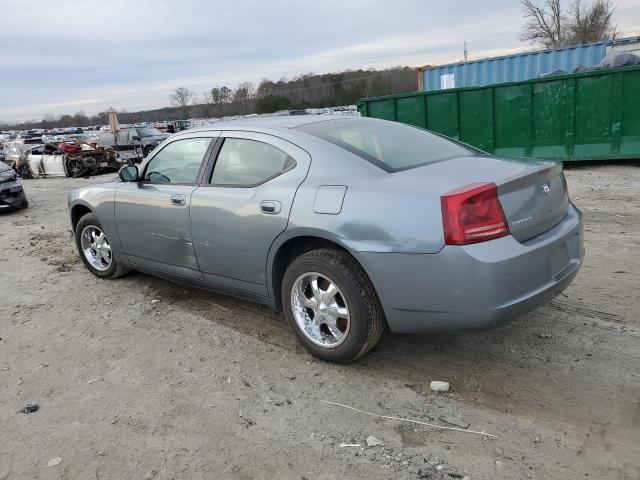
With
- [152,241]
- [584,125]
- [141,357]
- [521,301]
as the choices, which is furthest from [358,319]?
[584,125]

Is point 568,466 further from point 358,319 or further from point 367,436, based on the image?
point 358,319

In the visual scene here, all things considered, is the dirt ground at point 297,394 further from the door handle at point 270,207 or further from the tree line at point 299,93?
the tree line at point 299,93

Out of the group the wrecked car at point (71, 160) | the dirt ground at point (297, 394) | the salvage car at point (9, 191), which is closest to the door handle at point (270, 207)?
the dirt ground at point (297, 394)

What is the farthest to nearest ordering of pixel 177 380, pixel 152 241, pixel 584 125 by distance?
pixel 584 125 → pixel 152 241 → pixel 177 380

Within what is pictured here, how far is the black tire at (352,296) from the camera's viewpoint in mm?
3268

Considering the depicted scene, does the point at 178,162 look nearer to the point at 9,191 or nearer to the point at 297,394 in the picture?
the point at 297,394

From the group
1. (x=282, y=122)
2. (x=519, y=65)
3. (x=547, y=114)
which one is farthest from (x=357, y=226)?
(x=519, y=65)

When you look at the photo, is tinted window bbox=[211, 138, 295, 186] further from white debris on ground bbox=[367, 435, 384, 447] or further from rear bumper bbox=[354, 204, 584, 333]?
white debris on ground bbox=[367, 435, 384, 447]

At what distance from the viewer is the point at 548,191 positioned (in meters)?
3.34

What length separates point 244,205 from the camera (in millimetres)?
3799

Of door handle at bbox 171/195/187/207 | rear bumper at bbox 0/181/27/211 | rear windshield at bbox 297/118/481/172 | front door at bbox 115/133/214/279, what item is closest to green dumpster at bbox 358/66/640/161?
rear windshield at bbox 297/118/481/172

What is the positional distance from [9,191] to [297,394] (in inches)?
408

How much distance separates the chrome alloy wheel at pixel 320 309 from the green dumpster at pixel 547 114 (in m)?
9.23

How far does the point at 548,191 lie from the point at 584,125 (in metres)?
8.82
